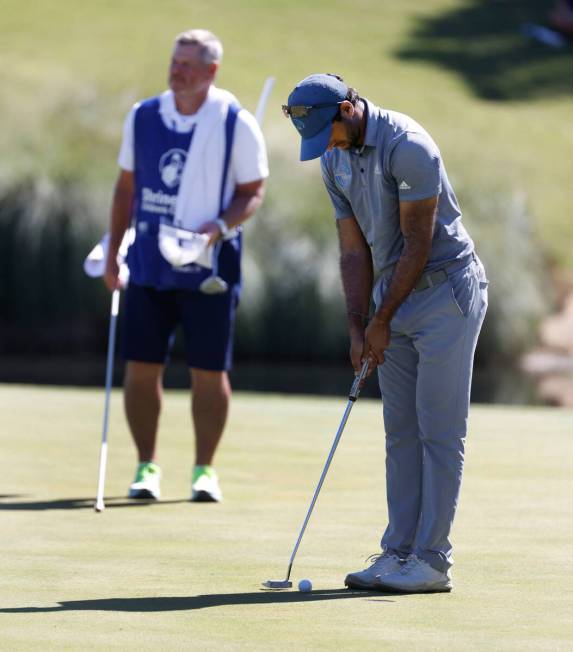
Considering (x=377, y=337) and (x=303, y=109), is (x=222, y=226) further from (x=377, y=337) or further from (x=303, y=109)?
(x=303, y=109)

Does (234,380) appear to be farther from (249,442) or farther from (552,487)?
(552,487)

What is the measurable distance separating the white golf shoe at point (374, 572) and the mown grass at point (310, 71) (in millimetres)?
17067

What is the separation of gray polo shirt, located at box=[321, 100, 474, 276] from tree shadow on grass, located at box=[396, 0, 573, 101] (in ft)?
98.1

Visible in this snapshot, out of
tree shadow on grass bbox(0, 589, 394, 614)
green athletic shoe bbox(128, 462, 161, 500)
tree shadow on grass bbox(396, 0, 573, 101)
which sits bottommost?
green athletic shoe bbox(128, 462, 161, 500)

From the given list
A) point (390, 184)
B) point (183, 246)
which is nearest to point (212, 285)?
point (183, 246)

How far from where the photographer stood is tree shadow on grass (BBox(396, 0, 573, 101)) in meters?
36.2

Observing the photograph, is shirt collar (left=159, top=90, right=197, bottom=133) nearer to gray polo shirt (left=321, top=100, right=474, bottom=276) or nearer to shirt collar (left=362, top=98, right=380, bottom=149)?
gray polo shirt (left=321, top=100, right=474, bottom=276)

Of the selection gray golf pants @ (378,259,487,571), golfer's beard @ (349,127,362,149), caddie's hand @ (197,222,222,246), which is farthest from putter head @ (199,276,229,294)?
golfer's beard @ (349,127,362,149)

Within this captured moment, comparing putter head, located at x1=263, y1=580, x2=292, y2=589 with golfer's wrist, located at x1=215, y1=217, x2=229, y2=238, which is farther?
golfer's wrist, located at x1=215, y1=217, x2=229, y2=238

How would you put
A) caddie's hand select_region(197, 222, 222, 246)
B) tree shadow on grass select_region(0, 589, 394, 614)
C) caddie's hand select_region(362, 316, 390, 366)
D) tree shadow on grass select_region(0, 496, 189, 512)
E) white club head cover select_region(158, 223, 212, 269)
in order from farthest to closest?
caddie's hand select_region(197, 222, 222, 246) < white club head cover select_region(158, 223, 212, 269) < tree shadow on grass select_region(0, 496, 189, 512) < caddie's hand select_region(362, 316, 390, 366) < tree shadow on grass select_region(0, 589, 394, 614)

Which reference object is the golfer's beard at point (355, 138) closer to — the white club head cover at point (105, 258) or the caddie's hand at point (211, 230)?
the caddie's hand at point (211, 230)

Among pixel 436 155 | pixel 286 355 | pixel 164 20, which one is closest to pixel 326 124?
pixel 436 155

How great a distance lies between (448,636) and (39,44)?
3023 cm

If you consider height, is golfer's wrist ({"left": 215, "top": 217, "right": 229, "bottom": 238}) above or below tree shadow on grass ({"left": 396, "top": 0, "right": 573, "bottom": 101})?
below
